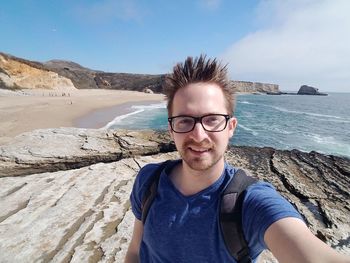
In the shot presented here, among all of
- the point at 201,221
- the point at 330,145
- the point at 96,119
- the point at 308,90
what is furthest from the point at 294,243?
the point at 308,90

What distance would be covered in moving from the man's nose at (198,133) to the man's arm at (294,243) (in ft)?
1.93

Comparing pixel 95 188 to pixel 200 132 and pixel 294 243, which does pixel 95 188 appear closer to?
pixel 200 132

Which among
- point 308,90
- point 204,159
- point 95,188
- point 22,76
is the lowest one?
point 308,90

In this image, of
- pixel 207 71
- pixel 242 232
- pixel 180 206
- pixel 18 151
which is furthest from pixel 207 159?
pixel 18 151

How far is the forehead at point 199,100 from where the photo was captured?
1.61 meters

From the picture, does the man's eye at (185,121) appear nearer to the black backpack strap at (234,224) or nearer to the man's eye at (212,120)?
the man's eye at (212,120)

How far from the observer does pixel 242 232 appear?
1326mm

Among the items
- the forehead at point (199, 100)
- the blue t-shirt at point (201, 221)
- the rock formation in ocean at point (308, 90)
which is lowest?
the rock formation in ocean at point (308, 90)

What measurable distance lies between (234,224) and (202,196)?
24cm

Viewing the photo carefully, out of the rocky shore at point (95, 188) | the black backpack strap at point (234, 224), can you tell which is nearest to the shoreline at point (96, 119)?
the rocky shore at point (95, 188)

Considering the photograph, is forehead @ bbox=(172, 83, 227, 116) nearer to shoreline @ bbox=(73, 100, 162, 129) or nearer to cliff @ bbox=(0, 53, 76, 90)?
shoreline @ bbox=(73, 100, 162, 129)

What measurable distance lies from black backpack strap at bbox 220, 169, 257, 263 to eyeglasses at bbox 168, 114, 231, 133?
0.39m

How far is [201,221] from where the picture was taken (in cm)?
141

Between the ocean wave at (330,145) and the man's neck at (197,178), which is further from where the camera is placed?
the ocean wave at (330,145)
